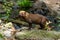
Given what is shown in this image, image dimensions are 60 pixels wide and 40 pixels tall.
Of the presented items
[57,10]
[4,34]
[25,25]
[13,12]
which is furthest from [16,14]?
[4,34]

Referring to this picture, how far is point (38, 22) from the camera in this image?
9.29m

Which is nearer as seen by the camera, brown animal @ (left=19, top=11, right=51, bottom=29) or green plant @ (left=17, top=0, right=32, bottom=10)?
brown animal @ (left=19, top=11, right=51, bottom=29)

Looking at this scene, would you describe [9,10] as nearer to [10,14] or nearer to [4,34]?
[10,14]

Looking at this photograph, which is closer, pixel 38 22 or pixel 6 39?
pixel 6 39

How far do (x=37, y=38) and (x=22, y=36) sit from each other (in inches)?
18.7

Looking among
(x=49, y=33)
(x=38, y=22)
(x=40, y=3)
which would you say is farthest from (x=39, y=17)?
(x=40, y=3)

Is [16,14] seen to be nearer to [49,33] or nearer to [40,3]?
[40,3]

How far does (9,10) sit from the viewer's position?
32.7ft

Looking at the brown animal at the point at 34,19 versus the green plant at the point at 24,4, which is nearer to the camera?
the brown animal at the point at 34,19

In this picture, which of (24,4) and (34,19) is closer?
(34,19)

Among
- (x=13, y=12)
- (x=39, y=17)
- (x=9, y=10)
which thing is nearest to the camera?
(x=39, y=17)

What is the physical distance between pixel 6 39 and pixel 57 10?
13.1ft

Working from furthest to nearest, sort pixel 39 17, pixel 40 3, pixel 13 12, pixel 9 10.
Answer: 1. pixel 40 3
2. pixel 13 12
3. pixel 9 10
4. pixel 39 17

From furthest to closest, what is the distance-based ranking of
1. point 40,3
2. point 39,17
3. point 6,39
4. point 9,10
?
1. point 40,3
2. point 9,10
3. point 39,17
4. point 6,39
